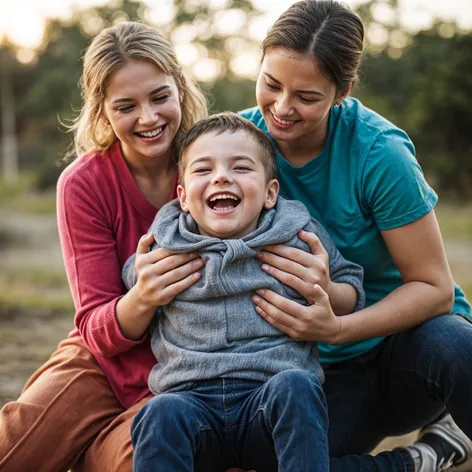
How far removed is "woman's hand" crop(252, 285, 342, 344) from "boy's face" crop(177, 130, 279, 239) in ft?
0.79

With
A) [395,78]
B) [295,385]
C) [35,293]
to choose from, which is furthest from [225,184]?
[395,78]

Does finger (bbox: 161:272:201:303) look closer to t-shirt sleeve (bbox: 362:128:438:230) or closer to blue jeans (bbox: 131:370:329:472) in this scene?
blue jeans (bbox: 131:370:329:472)

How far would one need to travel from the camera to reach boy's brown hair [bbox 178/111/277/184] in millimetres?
2299

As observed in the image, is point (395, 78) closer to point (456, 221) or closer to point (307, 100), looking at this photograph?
point (456, 221)

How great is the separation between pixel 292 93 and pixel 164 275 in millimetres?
718

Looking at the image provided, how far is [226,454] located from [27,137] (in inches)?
1220

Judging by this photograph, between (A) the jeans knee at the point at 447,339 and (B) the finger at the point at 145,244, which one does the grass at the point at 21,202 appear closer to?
(B) the finger at the point at 145,244

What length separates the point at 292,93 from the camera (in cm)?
228

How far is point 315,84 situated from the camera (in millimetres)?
2262

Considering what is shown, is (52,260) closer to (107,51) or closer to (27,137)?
(107,51)

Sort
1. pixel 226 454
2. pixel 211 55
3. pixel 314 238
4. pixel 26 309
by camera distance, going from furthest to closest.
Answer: pixel 211 55
pixel 26 309
pixel 314 238
pixel 226 454

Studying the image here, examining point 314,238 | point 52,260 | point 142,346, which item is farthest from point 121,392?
point 52,260

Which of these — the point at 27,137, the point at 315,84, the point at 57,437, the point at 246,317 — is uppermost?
the point at 315,84

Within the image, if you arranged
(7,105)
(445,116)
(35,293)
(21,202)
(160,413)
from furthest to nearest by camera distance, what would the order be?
(7,105), (445,116), (21,202), (35,293), (160,413)
